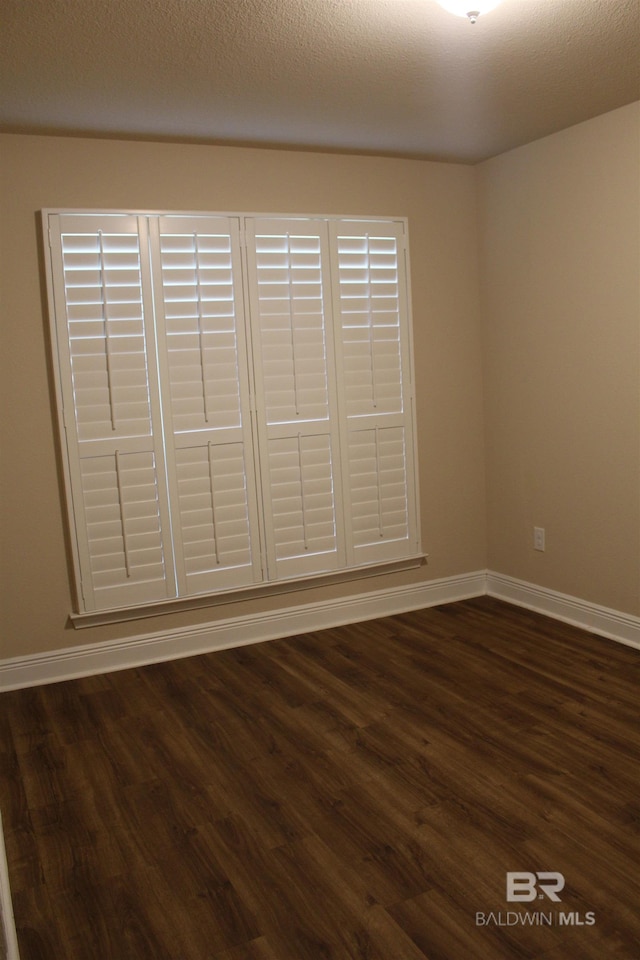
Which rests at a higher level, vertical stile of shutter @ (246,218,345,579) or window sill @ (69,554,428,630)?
vertical stile of shutter @ (246,218,345,579)

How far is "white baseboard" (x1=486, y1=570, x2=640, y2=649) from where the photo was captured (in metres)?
3.65

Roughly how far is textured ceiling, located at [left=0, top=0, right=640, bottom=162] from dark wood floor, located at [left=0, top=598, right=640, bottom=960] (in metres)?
2.35

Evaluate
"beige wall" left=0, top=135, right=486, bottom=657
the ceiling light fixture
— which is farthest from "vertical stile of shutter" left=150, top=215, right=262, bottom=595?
the ceiling light fixture

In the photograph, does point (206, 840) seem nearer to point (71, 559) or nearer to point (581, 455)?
point (71, 559)

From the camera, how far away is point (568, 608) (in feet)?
13.1

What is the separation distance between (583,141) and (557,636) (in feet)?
7.51

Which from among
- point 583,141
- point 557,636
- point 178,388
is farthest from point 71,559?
point 583,141

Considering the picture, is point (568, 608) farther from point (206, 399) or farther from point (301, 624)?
point (206, 399)

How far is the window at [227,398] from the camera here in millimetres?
3514

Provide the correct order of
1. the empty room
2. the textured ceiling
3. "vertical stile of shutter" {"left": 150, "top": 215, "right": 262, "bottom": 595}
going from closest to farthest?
the empty room < the textured ceiling < "vertical stile of shutter" {"left": 150, "top": 215, "right": 262, "bottom": 595}

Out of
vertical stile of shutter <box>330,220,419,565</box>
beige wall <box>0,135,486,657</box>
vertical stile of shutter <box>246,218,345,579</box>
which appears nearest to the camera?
beige wall <box>0,135,486,657</box>

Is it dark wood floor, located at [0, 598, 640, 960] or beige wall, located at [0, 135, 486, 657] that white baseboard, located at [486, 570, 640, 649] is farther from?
beige wall, located at [0, 135, 486, 657]
